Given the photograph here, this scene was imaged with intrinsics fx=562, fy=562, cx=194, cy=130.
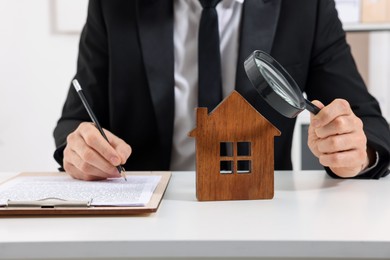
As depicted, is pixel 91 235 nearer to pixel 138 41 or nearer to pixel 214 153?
pixel 214 153

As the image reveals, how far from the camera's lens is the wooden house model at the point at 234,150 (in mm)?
890

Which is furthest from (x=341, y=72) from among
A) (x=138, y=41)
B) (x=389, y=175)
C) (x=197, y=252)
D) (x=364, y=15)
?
(x=364, y=15)

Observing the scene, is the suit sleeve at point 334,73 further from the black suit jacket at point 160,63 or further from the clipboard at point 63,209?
the clipboard at point 63,209

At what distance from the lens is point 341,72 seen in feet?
4.56

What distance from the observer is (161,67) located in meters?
1.37

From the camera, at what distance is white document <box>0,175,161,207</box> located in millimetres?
854

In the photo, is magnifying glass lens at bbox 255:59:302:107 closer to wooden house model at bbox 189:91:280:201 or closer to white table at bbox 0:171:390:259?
wooden house model at bbox 189:91:280:201

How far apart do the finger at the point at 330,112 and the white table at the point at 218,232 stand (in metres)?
0.14

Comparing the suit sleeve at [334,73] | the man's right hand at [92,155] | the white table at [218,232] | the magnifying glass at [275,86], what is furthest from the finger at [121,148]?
the suit sleeve at [334,73]

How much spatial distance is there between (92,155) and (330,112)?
43cm

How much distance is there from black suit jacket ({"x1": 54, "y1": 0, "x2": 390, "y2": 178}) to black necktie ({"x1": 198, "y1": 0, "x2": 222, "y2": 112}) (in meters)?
0.07

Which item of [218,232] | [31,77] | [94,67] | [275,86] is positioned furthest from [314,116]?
[31,77]

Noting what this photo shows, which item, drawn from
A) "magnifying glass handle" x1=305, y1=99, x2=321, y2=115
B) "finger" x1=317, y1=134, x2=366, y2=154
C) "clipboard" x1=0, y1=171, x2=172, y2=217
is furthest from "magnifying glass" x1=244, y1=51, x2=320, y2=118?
"clipboard" x1=0, y1=171, x2=172, y2=217

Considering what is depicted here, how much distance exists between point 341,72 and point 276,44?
Answer: 0.57 ft
